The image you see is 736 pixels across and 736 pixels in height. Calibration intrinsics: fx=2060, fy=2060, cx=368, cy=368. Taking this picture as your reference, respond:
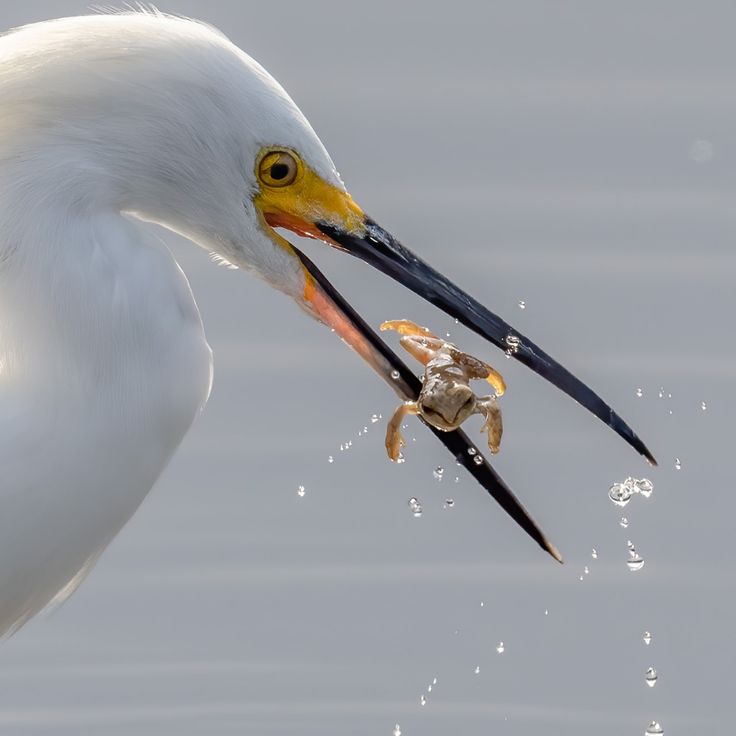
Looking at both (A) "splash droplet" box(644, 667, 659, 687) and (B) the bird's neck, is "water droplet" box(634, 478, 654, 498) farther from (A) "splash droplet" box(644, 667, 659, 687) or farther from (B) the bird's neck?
(B) the bird's neck

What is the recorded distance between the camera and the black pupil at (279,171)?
421cm

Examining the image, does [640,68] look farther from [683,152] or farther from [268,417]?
[268,417]

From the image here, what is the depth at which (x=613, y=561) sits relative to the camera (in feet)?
20.7

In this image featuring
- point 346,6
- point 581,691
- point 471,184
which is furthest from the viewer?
point 346,6

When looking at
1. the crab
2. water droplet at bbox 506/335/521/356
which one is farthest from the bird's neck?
water droplet at bbox 506/335/521/356

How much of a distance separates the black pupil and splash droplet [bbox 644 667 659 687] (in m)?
2.16

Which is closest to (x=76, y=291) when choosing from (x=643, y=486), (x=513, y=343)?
(x=513, y=343)

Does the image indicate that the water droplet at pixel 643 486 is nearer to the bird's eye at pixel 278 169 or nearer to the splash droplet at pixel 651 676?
the splash droplet at pixel 651 676

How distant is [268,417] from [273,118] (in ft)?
8.38

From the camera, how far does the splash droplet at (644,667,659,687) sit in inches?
226

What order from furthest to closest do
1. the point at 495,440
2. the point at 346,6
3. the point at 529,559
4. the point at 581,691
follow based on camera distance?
the point at 346,6 → the point at 529,559 → the point at 581,691 → the point at 495,440

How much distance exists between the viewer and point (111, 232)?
13.3ft

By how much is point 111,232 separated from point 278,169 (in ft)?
1.27

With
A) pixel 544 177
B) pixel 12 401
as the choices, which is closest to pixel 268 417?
pixel 544 177
